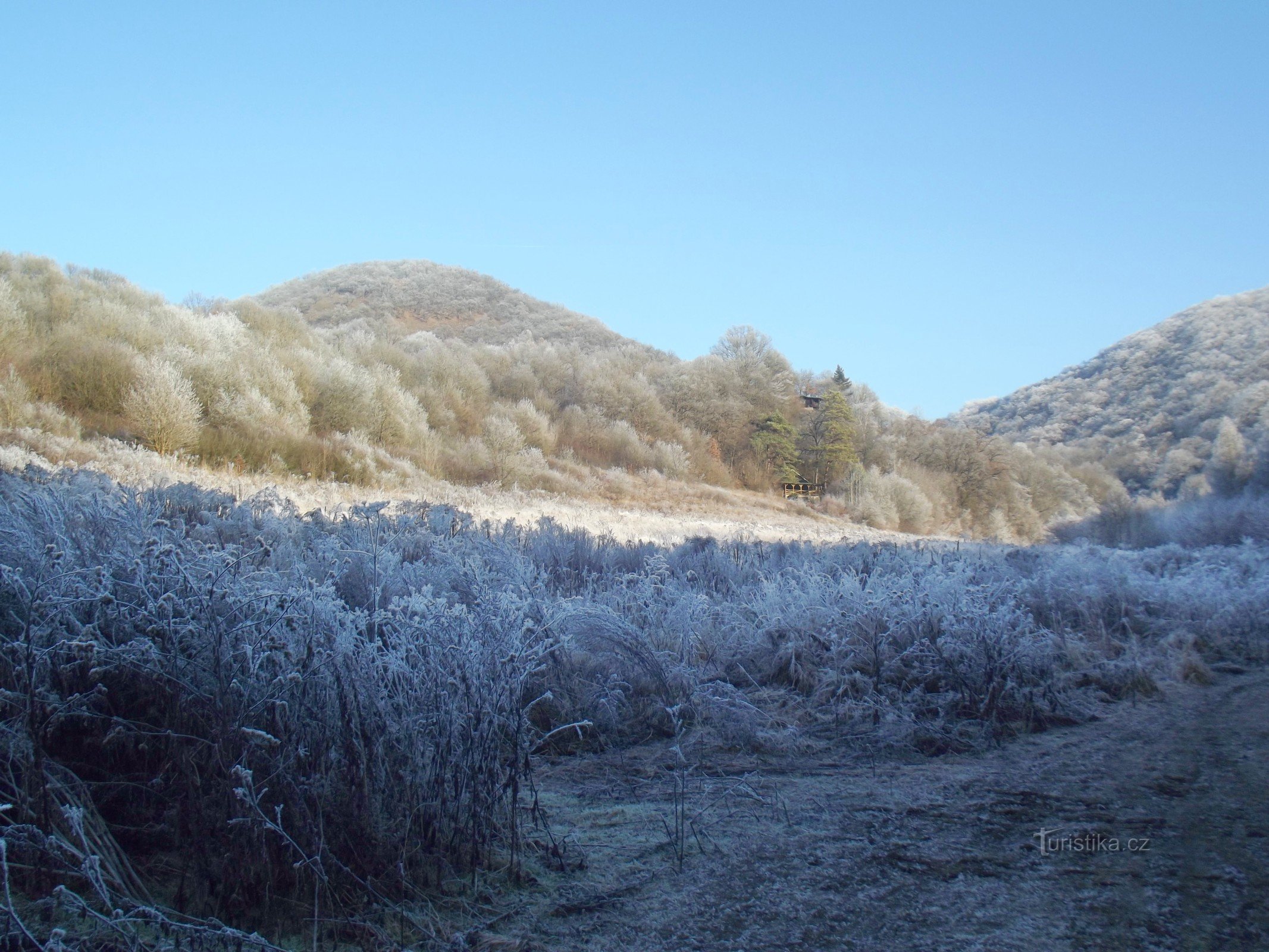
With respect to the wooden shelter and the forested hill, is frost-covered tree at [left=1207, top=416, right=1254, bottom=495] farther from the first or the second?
the wooden shelter

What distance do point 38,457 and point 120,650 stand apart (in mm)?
9421

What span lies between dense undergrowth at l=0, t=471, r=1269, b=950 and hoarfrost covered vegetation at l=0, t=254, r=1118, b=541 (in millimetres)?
10467

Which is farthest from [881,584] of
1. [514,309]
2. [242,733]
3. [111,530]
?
[514,309]

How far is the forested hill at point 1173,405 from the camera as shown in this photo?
1708cm

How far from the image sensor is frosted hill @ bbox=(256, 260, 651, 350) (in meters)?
51.1

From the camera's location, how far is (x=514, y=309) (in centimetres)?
5697

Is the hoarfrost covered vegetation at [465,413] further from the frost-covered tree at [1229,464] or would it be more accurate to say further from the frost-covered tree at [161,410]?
the frost-covered tree at [1229,464]

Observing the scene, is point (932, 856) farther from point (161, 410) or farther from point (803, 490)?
point (803, 490)

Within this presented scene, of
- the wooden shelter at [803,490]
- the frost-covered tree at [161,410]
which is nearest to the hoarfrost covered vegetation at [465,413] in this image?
the frost-covered tree at [161,410]

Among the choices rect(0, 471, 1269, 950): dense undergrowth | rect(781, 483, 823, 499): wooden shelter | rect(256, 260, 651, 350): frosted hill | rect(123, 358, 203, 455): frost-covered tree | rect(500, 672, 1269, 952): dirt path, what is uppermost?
rect(256, 260, 651, 350): frosted hill

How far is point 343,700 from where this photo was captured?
6.29 ft

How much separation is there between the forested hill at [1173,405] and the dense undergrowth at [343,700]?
47.6ft

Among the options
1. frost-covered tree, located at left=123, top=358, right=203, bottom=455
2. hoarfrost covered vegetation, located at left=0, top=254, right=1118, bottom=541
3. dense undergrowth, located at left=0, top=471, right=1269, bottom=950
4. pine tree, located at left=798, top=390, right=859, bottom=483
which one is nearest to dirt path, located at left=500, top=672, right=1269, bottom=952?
dense undergrowth, located at left=0, top=471, right=1269, bottom=950

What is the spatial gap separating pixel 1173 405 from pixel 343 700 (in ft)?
96.0
